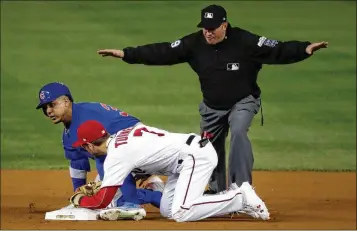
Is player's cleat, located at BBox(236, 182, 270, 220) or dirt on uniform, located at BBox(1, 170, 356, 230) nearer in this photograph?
dirt on uniform, located at BBox(1, 170, 356, 230)

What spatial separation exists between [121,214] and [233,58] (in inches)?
71.9

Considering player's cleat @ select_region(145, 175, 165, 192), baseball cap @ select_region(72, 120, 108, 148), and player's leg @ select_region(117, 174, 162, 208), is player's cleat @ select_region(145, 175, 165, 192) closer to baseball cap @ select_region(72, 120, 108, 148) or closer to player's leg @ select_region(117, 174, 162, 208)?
player's leg @ select_region(117, 174, 162, 208)

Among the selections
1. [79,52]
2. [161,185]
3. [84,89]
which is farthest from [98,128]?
[79,52]

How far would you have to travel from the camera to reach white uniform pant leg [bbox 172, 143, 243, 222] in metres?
8.69

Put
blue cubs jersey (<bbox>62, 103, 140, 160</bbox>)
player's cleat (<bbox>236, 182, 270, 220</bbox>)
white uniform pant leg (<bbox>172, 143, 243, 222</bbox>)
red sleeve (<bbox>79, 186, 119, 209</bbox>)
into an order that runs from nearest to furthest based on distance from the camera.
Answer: red sleeve (<bbox>79, 186, 119, 209</bbox>) → white uniform pant leg (<bbox>172, 143, 243, 222</bbox>) → player's cleat (<bbox>236, 182, 270, 220</bbox>) → blue cubs jersey (<bbox>62, 103, 140, 160</bbox>)

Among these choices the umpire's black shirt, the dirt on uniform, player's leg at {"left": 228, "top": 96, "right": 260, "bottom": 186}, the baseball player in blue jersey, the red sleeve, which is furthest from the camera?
the umpire's black shirt

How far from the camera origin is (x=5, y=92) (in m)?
16.3

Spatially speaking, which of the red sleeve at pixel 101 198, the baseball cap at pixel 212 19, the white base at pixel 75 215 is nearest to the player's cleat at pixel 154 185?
the white base at pixel 75 215

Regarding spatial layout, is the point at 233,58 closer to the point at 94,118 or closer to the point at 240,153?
the point at 240,153

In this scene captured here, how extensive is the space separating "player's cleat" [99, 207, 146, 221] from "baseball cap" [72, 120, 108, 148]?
64 centimetres

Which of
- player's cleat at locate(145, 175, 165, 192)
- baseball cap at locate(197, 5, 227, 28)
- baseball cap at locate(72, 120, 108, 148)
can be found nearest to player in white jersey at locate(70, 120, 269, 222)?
baseball cap at locate(72, 120, 108, 148)

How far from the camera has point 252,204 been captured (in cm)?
887

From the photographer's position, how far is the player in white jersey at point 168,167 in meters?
8.45

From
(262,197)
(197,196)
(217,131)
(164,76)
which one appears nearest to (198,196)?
(197,196)
